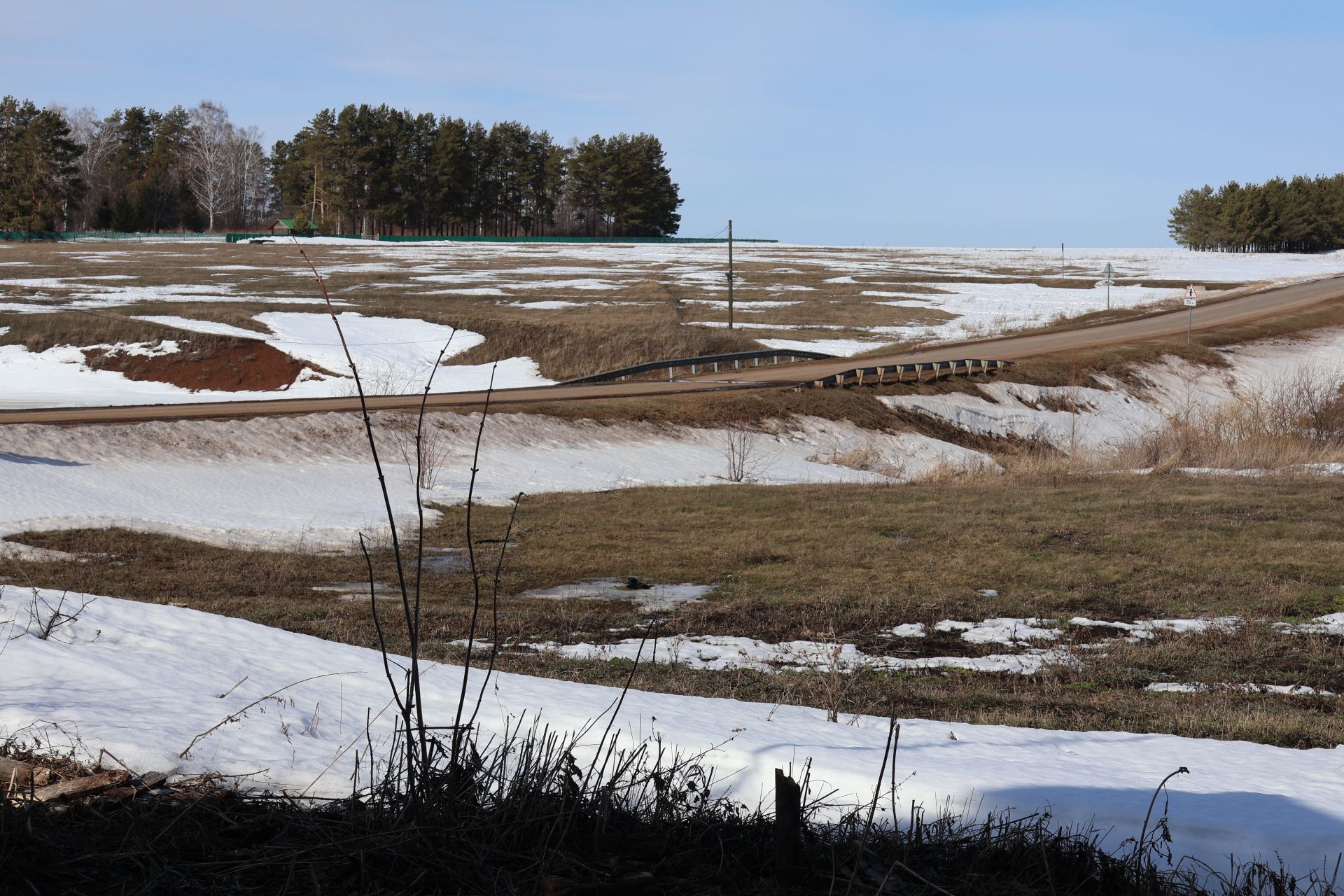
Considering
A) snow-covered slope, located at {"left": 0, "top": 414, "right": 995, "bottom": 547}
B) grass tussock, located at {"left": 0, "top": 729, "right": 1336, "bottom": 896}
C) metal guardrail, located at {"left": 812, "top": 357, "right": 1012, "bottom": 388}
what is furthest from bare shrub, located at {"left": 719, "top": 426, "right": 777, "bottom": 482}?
grass tussock, located at {"left": 0, "top": 729, "right": 1336, "bottom": 896}

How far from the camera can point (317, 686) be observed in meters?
6.05

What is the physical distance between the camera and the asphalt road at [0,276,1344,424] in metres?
26.1

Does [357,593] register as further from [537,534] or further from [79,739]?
[79,739]

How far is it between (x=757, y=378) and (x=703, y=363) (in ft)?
9.67

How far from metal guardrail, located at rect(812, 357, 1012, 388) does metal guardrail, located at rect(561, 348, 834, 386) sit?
412cm

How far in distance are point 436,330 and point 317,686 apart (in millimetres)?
41463

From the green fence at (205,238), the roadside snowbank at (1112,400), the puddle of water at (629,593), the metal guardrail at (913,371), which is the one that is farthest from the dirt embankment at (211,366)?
the green fence at (205,238)

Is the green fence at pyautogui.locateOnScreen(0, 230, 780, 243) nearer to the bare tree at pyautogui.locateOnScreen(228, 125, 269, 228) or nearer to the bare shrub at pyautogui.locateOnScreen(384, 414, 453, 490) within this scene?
the bare tree at pyautogui.locateOnScreen(228, 125, 269, 228)

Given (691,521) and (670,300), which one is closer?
(691,521)

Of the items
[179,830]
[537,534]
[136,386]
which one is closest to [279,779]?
[179,830]

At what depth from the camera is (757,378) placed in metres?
37.9

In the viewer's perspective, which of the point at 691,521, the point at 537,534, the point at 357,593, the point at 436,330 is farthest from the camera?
the point at 436,330

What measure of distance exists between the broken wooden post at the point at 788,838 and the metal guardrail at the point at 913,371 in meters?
32.2

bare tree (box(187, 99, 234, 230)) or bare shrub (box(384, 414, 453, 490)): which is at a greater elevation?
bare tree (box(187, 99, 234, 230))
